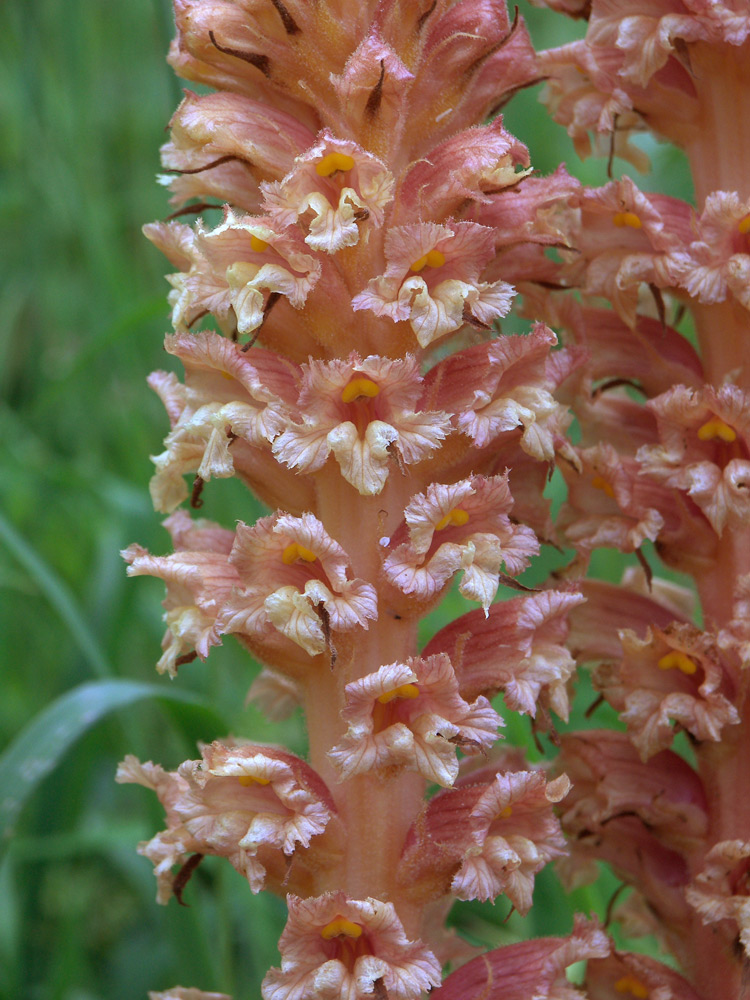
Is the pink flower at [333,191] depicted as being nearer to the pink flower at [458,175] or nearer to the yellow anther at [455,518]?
the pink flower at [458,175]

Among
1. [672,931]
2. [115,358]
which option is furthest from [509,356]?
[115,358]

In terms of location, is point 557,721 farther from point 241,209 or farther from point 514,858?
point 241,209

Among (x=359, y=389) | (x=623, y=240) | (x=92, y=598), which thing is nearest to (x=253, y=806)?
(x=359, y=389)

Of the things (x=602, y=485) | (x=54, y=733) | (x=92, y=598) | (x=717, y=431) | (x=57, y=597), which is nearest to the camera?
(x=717, y=431)

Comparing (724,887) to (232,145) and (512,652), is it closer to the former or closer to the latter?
(512,652)

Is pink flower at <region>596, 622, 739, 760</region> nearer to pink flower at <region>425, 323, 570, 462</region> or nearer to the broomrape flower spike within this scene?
the broomrape flower spike

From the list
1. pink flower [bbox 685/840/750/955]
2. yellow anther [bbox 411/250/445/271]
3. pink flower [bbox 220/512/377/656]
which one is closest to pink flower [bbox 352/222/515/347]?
yellow anther [bbox 411/250/445/271]

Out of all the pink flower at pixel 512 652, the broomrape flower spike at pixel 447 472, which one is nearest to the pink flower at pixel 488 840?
the broomrape flower spike at pixel 447 472
